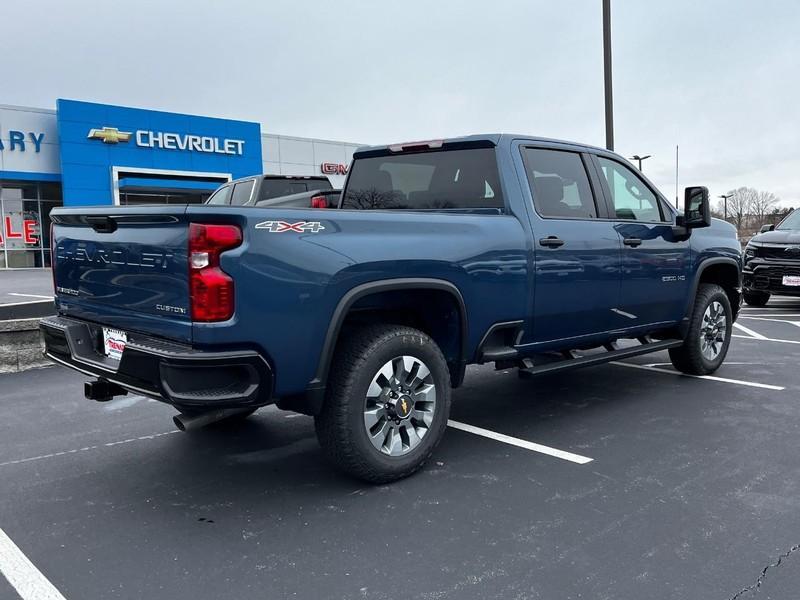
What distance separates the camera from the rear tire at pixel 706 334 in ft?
19.5

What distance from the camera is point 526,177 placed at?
4.47 meters

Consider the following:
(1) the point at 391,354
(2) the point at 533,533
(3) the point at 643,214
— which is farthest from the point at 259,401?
(3) the point at 643,214

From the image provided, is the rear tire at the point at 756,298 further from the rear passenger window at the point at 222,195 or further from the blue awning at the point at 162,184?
the blue awning at the point at 162,184

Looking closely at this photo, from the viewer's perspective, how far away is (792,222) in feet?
39.6

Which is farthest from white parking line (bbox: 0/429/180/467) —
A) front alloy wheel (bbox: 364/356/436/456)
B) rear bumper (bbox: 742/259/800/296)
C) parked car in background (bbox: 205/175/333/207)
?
rear bumper (bbox: 742/259/800/296)

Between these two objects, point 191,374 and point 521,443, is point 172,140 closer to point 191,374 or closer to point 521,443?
point 521,443

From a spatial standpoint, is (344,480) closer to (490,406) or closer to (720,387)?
(490,406)

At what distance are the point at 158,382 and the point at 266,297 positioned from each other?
637 mm

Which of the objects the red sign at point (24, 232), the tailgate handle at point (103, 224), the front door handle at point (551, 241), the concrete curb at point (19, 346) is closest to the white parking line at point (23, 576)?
the tailgate handle at point (103, 224)

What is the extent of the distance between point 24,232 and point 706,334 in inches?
1105

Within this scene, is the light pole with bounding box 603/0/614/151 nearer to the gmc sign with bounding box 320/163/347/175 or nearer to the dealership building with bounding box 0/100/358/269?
the dealership building with bounding box 0/100/358/269

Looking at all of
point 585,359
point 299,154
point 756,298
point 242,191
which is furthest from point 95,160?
point 585,359

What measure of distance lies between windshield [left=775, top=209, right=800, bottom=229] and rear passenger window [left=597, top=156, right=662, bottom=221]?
7915 millimetres

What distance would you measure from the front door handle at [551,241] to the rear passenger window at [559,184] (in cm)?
18
